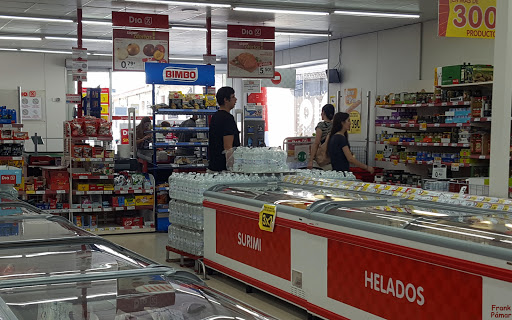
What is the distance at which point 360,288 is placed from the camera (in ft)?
13.9

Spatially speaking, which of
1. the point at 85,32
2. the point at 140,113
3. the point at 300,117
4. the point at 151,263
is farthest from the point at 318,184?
the point at 140,113

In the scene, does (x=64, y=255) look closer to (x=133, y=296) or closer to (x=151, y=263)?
(x=151, y=263)

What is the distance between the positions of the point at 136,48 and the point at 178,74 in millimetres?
1863

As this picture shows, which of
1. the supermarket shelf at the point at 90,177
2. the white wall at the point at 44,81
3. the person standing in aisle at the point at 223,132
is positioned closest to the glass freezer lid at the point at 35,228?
the person standing in aisle at the point at 223,132

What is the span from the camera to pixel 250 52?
12.5m

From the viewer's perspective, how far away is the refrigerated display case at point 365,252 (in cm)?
343

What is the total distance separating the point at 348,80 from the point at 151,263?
44.1 ft

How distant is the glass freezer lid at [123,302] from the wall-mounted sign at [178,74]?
7.85 m

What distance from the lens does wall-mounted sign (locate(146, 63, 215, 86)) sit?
9.82m

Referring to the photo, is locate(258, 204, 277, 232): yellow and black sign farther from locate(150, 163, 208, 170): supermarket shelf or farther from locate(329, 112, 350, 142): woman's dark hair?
locate(150, 163, 208, 170): supermarket shelf

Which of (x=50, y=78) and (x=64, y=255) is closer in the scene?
(x=64, y=255)

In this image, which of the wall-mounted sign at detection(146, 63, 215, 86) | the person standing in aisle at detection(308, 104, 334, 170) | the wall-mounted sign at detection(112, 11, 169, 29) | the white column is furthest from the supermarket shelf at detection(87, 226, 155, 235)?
the white column

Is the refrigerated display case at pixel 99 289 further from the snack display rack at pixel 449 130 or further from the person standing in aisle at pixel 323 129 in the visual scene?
the snack display rack at pixel 449 130

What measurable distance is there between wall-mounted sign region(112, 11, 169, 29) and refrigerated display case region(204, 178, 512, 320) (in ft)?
20.1
